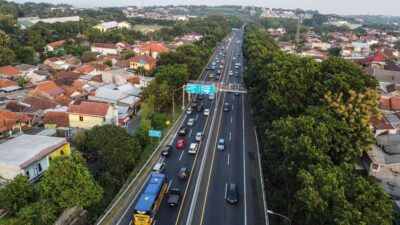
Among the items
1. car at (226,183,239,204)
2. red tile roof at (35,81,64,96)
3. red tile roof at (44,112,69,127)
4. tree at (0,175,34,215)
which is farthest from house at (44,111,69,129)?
car at (226,183,239,204)

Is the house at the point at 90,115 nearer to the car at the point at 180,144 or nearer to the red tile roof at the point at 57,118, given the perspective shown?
the red tile roof at the point at 57,118

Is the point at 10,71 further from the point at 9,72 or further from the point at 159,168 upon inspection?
the point at 159,168

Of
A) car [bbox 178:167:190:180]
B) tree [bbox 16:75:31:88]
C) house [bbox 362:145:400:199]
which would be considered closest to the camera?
house [bbox 362:145:400:199]

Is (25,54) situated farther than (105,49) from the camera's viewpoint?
No

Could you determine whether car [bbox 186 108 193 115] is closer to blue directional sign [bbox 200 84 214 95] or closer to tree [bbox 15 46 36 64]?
blue directional sign [bbox 200 84 214 95]

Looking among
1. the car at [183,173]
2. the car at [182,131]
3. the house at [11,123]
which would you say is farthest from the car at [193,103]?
the house at [11,123]

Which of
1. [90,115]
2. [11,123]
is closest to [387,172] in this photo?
[90,115]
